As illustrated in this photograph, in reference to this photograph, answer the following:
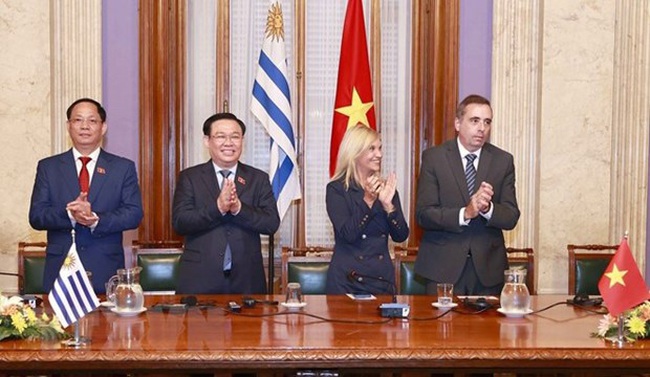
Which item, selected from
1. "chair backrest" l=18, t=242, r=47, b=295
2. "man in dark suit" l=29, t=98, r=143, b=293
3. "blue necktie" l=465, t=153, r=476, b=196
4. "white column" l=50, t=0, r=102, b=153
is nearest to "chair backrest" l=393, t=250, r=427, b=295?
"blue necktie" l=465, t=153, r=476, b=196

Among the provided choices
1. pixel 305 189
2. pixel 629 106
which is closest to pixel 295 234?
pixel 305 189

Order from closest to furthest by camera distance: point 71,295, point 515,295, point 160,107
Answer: point 71,295 → point 515,295 → point 160,107

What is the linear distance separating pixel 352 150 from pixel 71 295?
164cm

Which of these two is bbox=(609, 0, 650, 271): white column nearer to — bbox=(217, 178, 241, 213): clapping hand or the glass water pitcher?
the glass water pitcher

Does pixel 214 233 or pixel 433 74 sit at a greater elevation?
pixel 433 74

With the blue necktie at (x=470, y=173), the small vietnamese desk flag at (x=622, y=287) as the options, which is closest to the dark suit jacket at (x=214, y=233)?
the blue necktie at (x=470, y=173)

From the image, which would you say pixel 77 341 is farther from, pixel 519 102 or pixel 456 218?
pixel 519 102

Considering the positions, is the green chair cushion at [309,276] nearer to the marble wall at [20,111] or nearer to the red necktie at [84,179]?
the red necktie at [84,179]

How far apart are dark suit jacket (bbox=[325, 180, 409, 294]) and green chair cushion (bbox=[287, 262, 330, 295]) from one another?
239 millimetres

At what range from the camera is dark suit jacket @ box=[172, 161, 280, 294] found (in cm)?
417

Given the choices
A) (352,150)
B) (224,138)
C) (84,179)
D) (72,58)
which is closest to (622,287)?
(352,150)

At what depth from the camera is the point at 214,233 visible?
4199mm

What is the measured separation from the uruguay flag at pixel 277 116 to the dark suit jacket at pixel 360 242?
172cm

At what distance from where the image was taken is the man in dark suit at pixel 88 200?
14.0ft
